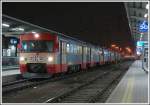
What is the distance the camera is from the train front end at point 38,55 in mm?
24797

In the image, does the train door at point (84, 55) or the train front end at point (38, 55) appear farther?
the train door at point (84, 55)

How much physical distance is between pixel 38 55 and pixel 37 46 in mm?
645

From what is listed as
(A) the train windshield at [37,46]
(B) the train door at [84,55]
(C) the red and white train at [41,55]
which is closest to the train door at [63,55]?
(C) the red and white train at [41,55]

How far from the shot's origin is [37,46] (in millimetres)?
25281

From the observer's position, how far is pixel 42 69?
24.8 metres

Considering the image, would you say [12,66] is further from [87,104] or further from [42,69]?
[87,104]

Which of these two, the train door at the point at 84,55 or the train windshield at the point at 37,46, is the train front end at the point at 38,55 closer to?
the train windshield at the point at 37,46

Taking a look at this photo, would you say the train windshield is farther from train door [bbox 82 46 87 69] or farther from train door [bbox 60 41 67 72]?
train door [bbox 82 46 87 69]

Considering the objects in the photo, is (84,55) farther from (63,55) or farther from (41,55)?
(41,55)

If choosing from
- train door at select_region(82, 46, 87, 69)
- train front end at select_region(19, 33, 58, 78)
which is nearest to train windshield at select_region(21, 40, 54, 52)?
train front end at select_region(19, 33, 58, 78)

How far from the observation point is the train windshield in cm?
2500

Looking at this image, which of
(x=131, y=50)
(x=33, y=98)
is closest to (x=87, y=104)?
(x=33, y=98)

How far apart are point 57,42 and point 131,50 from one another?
141950mm

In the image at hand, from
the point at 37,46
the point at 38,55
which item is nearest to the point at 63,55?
the point at 37,46
